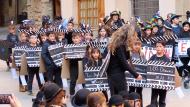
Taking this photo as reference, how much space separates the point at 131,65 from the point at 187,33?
3.89 meters

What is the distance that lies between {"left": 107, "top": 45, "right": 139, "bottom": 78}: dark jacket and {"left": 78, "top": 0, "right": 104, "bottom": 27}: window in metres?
12.8

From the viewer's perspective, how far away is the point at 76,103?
539 centimetres

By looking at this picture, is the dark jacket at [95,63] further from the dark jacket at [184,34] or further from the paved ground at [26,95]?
the dark jacket at [184,34]

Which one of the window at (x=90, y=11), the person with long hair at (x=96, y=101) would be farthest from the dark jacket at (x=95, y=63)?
the window at (x=90, y=11)

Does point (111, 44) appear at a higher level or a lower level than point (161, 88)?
higher

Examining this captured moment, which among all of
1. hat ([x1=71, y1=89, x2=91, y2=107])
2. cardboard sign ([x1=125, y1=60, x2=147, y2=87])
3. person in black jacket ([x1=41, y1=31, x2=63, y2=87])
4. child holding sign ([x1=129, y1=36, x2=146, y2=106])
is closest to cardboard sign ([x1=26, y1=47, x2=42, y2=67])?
person in black jacket ([x1=41, y1=31, x2=63, y2=87])

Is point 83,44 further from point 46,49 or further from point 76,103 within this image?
point 76,103

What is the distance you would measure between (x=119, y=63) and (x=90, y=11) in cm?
1372

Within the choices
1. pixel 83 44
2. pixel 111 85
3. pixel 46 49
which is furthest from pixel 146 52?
pixel 111 85

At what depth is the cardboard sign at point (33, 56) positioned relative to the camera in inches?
460

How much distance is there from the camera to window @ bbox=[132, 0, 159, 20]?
64.0 ft

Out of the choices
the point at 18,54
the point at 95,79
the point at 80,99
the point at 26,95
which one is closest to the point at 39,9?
the point at 18,54

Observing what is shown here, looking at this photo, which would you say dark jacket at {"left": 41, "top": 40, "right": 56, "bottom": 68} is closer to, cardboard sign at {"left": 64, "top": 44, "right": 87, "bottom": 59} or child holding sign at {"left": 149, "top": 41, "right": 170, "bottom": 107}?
cardboard sign at {"left": 64, "top": 44, "right": 87, "bottom": 59}

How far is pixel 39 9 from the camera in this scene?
24.7 meters
